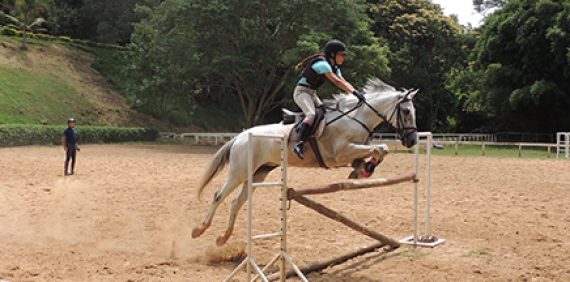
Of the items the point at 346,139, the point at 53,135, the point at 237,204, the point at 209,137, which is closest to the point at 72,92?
the point at 53,135

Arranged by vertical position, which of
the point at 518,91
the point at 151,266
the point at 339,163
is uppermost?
the point at 518,91

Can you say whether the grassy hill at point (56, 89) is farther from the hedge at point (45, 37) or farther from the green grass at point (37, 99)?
the hedge at point (45, 37)

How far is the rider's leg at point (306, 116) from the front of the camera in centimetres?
664

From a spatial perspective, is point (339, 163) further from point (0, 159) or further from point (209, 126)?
point (209, 126)

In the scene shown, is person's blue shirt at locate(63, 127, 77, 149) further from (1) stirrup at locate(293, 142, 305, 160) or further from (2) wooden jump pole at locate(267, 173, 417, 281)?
(2) wooden jump pole at locate(267, 173, 417, 281)

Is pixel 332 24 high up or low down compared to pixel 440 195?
up

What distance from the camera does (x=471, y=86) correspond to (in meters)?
40.3

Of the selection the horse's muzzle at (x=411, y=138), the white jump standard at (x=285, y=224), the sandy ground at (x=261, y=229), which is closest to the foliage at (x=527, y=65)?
the sandy ground at (x=261, y=229)

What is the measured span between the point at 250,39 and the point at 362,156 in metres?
26.3

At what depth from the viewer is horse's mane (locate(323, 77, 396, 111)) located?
23.5 ft

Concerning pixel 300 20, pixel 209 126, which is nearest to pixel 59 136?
pixel 300 20

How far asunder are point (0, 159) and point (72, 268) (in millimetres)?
15419

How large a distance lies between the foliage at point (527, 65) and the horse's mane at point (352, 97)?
28901 millimetres

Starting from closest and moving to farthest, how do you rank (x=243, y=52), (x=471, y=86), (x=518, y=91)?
(x=243, y=52)
(x=518, y=91)
(x=471, y=86)
